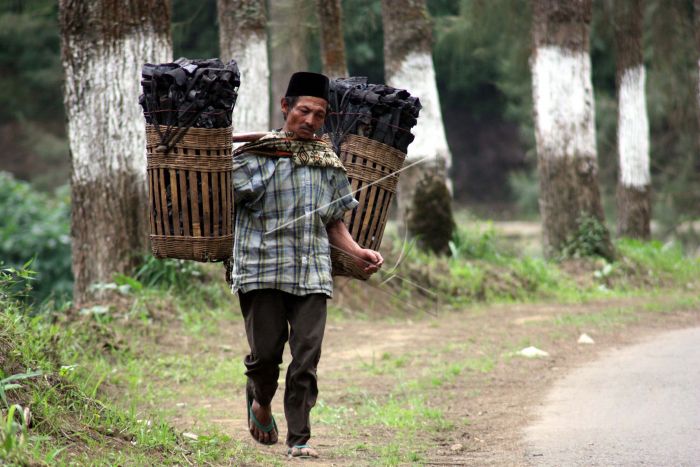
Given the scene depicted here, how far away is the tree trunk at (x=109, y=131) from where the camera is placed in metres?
9.62

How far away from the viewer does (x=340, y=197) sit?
5516 millimetres

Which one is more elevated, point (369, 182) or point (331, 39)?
point (331, 39)

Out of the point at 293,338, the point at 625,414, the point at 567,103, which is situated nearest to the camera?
the point at 293,338

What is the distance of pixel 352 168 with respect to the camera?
5.89m

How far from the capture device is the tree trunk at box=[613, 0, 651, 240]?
62.3ft

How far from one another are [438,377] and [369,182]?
2887 mm

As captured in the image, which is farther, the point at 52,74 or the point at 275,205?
the point at 52,74

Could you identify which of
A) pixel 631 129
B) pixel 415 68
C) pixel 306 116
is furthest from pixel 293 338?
pixel 631 129

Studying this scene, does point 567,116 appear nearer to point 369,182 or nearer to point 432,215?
point 432,215

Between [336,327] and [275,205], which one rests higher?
[275,205]

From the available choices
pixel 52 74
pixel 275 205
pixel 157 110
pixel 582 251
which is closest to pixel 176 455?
pixel 275 205

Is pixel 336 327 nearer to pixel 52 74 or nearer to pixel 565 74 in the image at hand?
pixel 565 74

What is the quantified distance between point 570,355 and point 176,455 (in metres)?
4.89

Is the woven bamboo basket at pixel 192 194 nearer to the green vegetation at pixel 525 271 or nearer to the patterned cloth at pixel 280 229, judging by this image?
the patterned cloth at pixel 280 229
